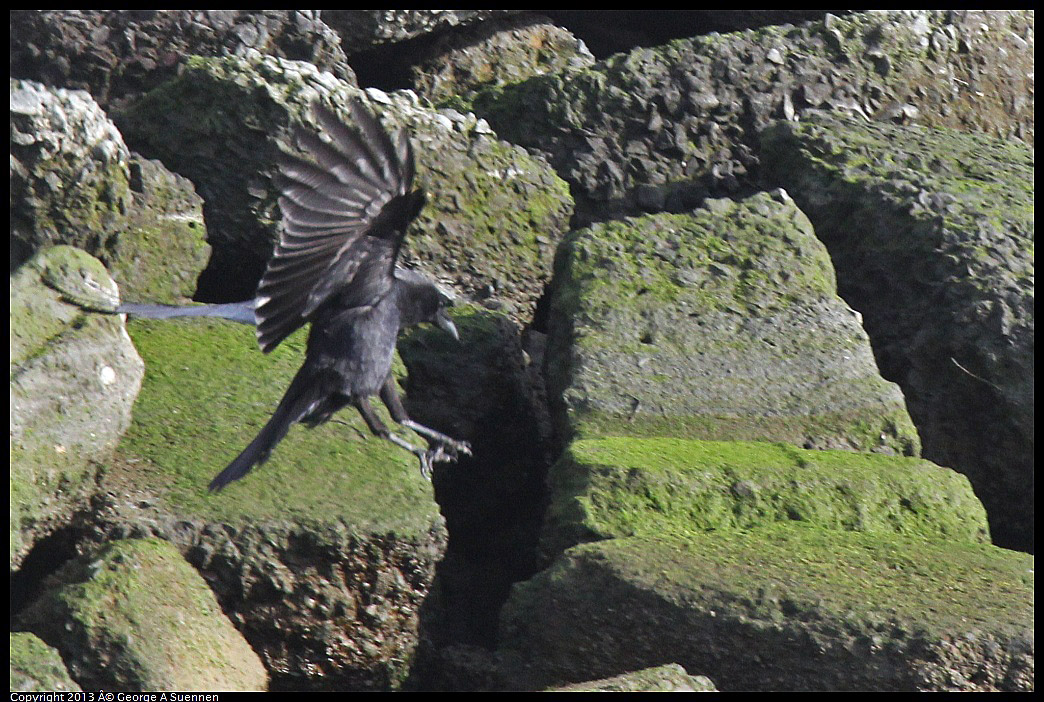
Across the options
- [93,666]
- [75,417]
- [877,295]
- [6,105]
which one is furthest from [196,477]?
[877,295]

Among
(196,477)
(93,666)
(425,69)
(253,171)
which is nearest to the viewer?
(93,666)

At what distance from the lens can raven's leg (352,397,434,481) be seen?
4.34 m

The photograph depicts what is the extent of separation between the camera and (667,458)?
4.43 metres

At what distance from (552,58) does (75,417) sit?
364cm

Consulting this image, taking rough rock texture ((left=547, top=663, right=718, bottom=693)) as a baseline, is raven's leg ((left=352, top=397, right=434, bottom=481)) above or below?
above

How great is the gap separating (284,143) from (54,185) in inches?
33.8

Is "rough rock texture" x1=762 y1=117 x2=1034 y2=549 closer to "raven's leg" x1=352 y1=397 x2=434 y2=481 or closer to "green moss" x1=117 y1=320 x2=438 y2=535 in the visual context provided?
"raven's leg" x1=352 y1=397 x2=434 y2=481

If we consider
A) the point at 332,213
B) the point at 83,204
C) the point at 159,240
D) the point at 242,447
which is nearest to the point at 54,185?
the point at 83,204

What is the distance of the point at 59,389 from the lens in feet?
14.3

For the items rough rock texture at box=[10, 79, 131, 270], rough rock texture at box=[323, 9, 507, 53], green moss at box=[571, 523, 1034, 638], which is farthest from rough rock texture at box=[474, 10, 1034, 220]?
green moss at box=[571, 523, 1034, 638]

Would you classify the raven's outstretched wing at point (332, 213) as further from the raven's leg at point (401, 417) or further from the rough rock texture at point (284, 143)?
the rough rock texture at point (284, 143)

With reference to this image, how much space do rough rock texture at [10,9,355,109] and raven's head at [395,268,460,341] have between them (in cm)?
235

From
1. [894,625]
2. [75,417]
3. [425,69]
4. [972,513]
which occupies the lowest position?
[75,417]
